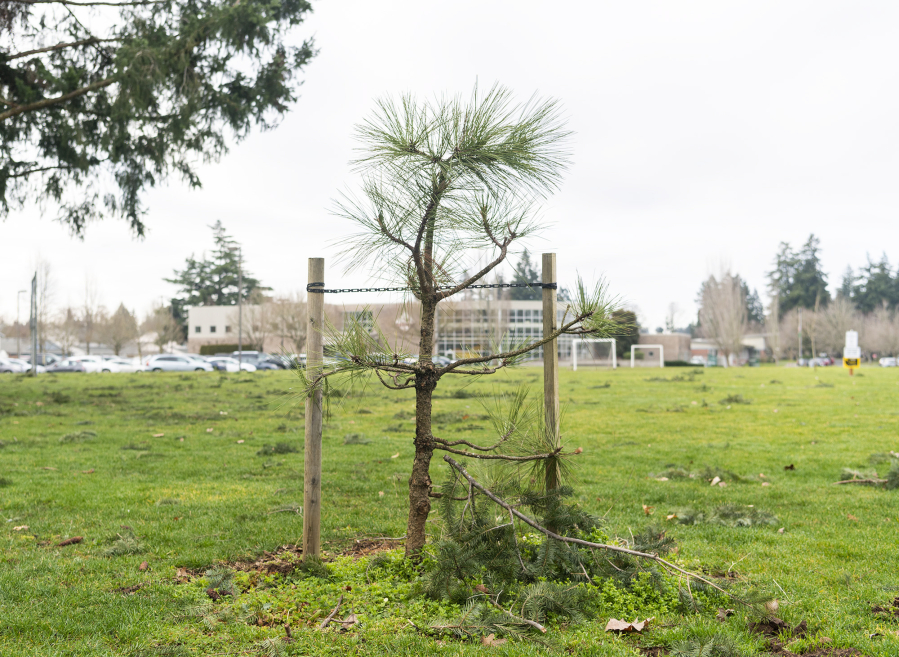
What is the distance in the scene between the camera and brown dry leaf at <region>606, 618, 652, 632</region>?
326 centimetres

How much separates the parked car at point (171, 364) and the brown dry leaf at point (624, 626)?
36.9 meters

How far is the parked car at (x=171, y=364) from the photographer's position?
37.2 m

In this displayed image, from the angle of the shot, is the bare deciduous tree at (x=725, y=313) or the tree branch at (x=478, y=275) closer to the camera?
the tree branch at (x=478, y=275)

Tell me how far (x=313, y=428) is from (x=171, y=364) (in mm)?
36612

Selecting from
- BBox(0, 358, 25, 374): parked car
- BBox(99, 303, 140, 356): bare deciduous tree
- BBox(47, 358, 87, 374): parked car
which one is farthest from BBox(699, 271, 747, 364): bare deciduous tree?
BBox(0, 358, 25, 374): parked car

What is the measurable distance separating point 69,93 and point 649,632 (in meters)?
13.4

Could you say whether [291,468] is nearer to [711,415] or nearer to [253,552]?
[253,552]

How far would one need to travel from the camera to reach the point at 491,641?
314cm

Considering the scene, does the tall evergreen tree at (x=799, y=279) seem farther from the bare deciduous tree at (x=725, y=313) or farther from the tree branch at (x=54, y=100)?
the tree branch at (x=54, y=100)

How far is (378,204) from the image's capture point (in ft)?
13.4

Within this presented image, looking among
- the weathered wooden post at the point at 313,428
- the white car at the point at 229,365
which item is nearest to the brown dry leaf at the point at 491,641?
the weathered wooden post at the point at 313,428

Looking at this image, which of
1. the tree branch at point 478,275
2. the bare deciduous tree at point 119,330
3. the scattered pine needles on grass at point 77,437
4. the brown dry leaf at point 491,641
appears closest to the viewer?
the brown dry leaf at point 491,641

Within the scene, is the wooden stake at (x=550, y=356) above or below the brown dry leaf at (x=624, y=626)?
above

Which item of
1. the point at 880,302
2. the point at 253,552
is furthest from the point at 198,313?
Result: the point at 880,302
